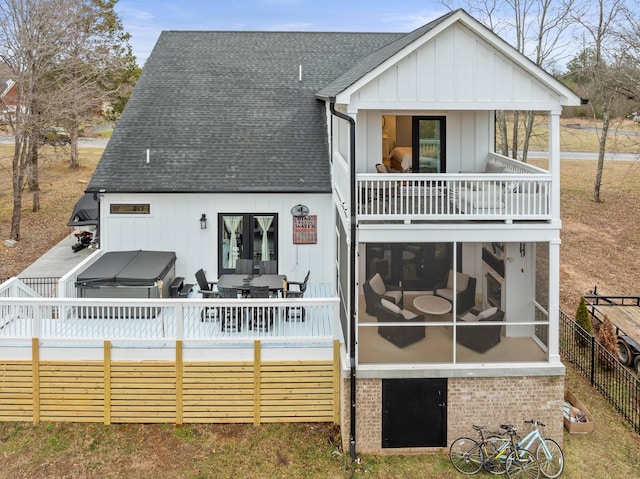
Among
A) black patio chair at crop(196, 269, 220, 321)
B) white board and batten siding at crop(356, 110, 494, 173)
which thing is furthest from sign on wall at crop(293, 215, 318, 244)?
black patio chair at crop(196, 269, 220, 321)

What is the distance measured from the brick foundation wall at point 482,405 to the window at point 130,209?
25.3 ft

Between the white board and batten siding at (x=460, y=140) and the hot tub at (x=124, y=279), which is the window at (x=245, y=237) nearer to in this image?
the hot tub at (x=124, y=279)

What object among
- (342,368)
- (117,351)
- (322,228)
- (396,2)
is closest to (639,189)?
(396,2)

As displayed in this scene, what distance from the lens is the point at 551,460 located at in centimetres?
968

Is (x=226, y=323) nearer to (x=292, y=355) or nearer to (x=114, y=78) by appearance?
(x=292, y=355)

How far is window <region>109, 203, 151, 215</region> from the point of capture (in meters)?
15.0

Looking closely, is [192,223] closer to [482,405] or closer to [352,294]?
[352,294]

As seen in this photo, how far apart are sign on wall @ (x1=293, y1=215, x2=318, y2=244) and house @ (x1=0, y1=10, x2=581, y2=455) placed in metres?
0.04

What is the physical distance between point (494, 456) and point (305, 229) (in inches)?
296

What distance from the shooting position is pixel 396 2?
35062 mm

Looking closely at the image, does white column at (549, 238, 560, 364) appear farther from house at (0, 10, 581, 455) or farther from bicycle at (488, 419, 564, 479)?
bicycle at (488, 419, 564, 479)

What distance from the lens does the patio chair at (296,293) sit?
11.9 m

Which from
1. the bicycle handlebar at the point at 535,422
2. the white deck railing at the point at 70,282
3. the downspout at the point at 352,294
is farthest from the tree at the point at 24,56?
the bicycle handlebar at the point at 535,422

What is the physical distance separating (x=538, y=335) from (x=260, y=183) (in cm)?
769
